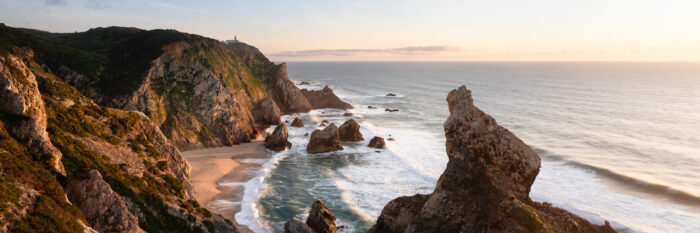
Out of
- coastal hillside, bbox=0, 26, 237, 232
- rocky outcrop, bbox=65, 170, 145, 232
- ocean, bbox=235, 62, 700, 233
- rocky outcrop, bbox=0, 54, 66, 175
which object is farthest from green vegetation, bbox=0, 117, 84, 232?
ocean, bbox=235, 62, 700, 233

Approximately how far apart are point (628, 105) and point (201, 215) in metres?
115

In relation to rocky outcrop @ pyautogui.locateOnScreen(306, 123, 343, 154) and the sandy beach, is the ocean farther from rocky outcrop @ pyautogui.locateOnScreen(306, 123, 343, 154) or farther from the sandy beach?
the sandy beach

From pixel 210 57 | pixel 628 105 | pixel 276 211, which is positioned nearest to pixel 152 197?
pixel 276 211

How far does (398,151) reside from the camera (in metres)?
54.2

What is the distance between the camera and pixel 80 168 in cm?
1680

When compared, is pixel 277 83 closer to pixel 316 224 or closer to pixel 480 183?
pixel 316 224

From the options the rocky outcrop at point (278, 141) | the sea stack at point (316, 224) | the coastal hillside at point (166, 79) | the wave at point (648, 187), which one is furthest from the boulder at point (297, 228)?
the wave at point (648, 187)

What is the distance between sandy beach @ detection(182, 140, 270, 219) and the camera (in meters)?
32.2

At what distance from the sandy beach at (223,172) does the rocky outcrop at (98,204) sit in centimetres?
1395

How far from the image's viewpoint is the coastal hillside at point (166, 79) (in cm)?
4866

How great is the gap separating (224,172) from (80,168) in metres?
24.4

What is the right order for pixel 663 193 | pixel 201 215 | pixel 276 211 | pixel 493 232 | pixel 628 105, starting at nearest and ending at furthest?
pixel 493 232, pixel 201 215, pixel 276 211, pixel 663 193, pixel 628 105

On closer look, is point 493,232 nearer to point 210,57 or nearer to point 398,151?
point 398,151

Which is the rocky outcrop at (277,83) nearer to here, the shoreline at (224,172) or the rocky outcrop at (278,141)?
the shoreline at (224,172)
